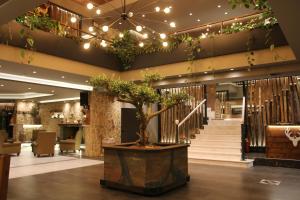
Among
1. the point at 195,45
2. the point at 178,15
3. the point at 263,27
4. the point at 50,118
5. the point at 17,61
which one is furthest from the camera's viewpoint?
the point at 50,118

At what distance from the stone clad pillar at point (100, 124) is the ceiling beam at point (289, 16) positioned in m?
7.14

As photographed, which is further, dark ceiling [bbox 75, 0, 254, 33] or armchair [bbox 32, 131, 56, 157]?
armchair [bbox 32, 131, 56, 157]

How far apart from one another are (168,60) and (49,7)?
16.9ft

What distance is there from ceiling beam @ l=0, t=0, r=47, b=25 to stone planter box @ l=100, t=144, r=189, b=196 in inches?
120

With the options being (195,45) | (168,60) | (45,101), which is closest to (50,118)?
(45,101)

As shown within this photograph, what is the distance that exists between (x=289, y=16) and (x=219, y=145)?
598cm

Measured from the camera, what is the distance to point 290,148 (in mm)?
8234

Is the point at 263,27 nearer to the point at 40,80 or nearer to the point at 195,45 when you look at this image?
the point at 195,45

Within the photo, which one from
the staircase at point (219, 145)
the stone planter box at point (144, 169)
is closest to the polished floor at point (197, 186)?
the stone planter box at point (144, 169)

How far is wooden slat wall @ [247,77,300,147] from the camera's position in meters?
9.77

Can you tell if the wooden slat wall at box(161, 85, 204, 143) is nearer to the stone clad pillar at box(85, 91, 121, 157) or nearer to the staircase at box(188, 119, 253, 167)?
the staircase at box(188, 119, 253, 167)

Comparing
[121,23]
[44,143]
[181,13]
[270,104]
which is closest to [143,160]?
[44,143]

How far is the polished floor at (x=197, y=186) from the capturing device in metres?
4.92

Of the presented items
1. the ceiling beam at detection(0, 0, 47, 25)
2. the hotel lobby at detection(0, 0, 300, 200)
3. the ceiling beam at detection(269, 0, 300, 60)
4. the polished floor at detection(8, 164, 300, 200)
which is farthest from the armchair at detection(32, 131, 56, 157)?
the ceiling beam at detection(269, 0, 300, 60)
